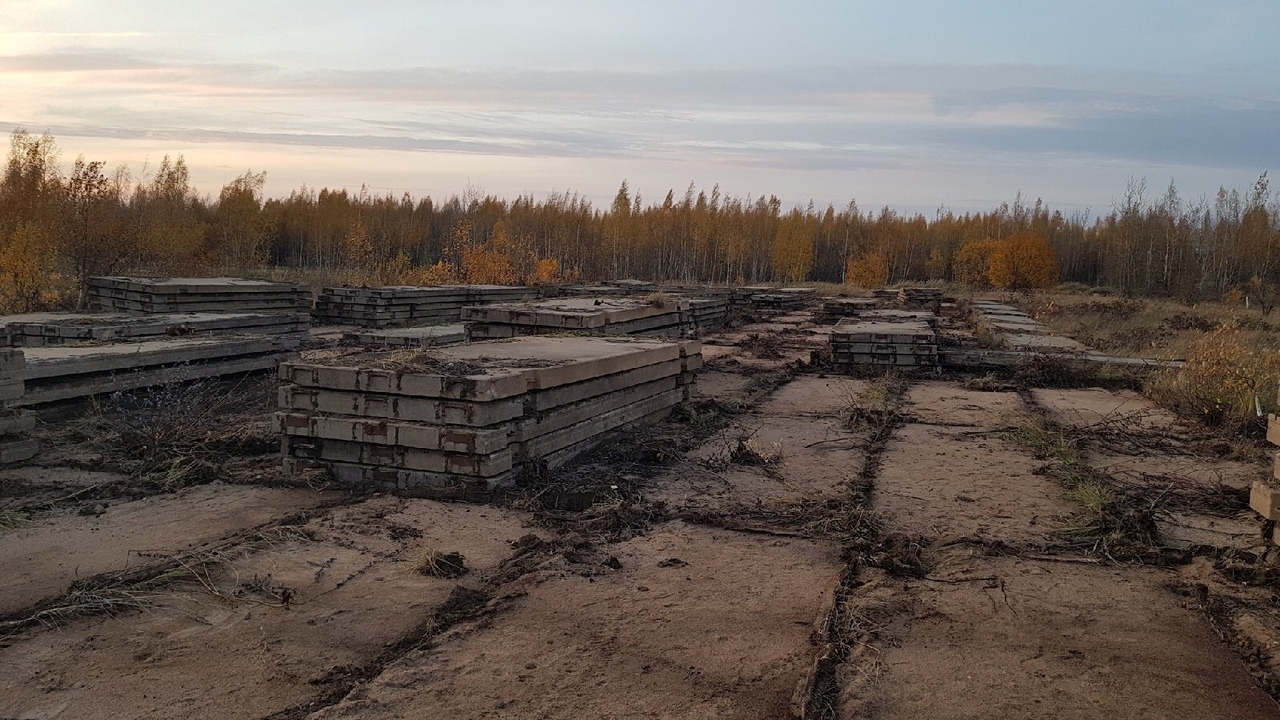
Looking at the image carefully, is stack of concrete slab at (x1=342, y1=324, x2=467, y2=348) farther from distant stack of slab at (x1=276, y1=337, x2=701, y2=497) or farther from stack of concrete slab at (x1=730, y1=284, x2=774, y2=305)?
stack of concrete slab at (x1=730, y1=284, x2=774, y2=305)

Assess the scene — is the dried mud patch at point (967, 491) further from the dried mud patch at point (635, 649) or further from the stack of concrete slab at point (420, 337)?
the stack of concrete slab at point (420, 337)

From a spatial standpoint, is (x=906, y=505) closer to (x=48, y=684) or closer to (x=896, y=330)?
(x=48, y=684)

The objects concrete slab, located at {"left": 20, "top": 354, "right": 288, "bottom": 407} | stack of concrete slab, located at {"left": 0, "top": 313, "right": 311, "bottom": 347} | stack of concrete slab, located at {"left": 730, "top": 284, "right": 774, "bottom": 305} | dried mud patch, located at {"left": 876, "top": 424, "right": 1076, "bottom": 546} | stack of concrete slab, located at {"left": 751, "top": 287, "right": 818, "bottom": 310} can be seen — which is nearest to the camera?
dried mud patch, located at {"left": 876, "top": 424, "right": 1076, "bottom": 546}

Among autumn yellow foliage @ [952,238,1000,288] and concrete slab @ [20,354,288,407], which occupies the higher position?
autumn yellow foliage @ [952,238,1000,288]

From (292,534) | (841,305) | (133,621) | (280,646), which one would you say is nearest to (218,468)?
(292,534)

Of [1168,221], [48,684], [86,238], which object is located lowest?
[48,684]

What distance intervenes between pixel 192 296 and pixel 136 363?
25.6ft

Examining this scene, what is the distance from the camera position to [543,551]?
18.5 ft

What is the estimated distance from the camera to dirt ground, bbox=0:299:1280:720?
12.4 feet

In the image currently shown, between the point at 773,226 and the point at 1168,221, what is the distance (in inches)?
815

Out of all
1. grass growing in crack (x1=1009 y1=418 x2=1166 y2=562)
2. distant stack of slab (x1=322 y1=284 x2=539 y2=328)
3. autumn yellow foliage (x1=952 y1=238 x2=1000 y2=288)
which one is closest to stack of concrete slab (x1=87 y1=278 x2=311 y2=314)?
distant stack of slab (x1=322 y1=284 x2=539 y2=328)

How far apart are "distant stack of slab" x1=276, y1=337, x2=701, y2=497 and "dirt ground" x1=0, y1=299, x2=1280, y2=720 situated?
273 millimetres

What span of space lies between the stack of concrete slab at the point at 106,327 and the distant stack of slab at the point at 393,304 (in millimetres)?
5440

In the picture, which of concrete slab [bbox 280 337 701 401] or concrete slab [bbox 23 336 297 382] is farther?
concrete slab [bbox 23 336 297 382]
